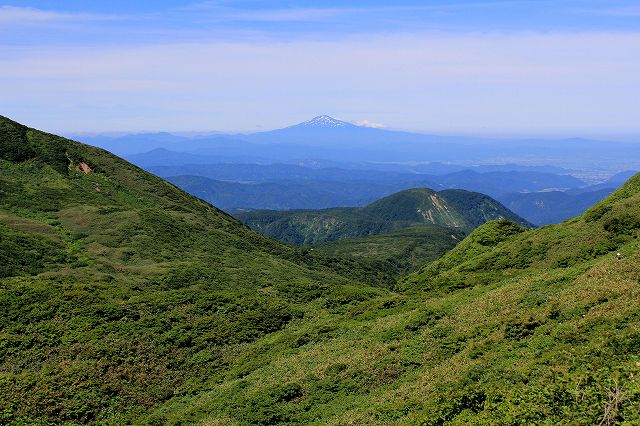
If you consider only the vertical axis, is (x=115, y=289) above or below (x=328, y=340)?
above

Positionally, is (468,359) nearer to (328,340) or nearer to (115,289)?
(328,340)

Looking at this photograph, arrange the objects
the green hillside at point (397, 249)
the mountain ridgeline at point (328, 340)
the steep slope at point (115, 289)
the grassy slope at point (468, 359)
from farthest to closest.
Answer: the green hillside at point (397, 249) < the steep slope at point (115, 289) < the mountain ridgeline at point (328, 340) < the grassy slope at point (468, 359)

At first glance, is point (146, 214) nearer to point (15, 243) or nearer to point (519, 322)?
point (15, 243)

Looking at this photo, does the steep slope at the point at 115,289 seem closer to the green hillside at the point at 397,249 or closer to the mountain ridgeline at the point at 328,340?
the mountain ridgeline at the point at 328,340

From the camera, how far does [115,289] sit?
160ft

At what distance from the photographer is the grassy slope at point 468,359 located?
17.9m

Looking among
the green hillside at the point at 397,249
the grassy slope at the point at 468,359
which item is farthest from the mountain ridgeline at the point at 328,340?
the green hillside at the point at 397,249

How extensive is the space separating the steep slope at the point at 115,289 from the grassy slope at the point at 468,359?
391 centimetres

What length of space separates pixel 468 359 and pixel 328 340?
523 inches

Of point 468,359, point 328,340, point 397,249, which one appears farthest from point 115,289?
point 397,249

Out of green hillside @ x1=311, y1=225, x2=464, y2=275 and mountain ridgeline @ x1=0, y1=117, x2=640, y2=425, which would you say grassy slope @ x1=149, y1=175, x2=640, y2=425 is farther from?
green hillside @ x1=311, y1=225, x2=464, y2=275

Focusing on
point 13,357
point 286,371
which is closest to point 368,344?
point 286,371

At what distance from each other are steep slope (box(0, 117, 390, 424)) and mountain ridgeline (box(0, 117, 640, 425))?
19 cm

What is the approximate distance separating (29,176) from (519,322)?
90.7 m
